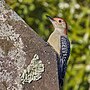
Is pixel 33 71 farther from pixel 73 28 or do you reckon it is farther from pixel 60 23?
pixel 73 28

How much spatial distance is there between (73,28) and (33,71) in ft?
14.1

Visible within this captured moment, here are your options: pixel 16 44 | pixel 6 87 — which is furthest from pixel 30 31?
pixel 6 87

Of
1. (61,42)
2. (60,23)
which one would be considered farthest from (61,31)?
(61,42)

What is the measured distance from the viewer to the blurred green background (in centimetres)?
762

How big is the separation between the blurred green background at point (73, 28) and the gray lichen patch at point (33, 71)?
13.6ft

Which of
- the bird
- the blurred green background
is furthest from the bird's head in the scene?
the blurred green background

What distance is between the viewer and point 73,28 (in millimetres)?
7648

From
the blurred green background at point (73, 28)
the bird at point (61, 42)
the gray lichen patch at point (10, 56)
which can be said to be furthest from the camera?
the blurred green background at point (73, 28)

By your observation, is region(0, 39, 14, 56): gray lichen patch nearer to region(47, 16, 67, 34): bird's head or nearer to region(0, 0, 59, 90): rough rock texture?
region(0, 0, 59, 90): rough rock texture

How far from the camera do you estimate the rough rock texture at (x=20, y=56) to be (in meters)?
3.23

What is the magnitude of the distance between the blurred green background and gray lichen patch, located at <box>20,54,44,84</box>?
163 inches

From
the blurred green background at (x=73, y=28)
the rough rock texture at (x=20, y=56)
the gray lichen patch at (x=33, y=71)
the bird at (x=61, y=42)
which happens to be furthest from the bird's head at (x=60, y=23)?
the gray lichen patch at (x=33, y=71)

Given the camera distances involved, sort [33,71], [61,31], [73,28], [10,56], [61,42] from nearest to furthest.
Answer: [10,56], [33,71], [61,42], [61,31], [73,28]

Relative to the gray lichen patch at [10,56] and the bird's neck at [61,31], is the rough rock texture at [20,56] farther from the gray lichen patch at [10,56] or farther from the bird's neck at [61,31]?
the bird's neck at [61,31]
